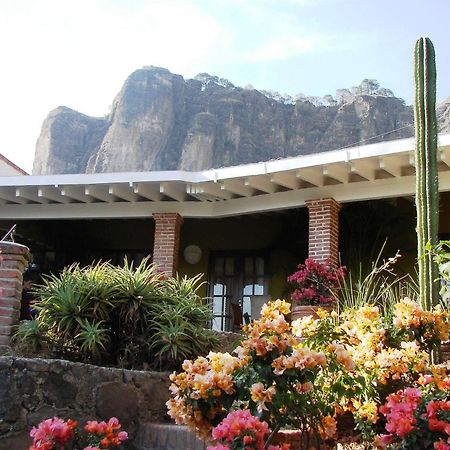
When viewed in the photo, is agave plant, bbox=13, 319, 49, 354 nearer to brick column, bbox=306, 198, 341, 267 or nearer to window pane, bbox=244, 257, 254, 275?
brick column, bbox=306, 198, 341, 267

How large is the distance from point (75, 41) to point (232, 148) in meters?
21.8

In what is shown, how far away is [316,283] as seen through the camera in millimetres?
7965

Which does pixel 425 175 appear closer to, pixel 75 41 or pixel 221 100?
pixel 75 41

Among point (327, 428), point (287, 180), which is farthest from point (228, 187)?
point (327, 428)

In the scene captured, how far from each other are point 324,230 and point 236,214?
165 cm

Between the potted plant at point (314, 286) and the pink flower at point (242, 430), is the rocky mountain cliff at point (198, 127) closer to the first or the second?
the potted plant at point (314, 286)

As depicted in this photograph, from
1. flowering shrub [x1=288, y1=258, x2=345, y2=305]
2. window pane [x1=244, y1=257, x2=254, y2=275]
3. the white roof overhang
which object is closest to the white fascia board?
the white roof overhang

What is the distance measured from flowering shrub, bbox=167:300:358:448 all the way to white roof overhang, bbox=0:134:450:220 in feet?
16.3

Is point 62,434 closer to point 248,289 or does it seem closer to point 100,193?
point 100,193

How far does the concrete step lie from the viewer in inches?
161

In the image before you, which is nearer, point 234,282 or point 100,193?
point 100,193

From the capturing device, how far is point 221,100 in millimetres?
33094

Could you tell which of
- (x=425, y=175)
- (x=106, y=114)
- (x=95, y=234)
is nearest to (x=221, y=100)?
(x=106, y=114)

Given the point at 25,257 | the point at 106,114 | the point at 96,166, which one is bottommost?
the point at 25,257
